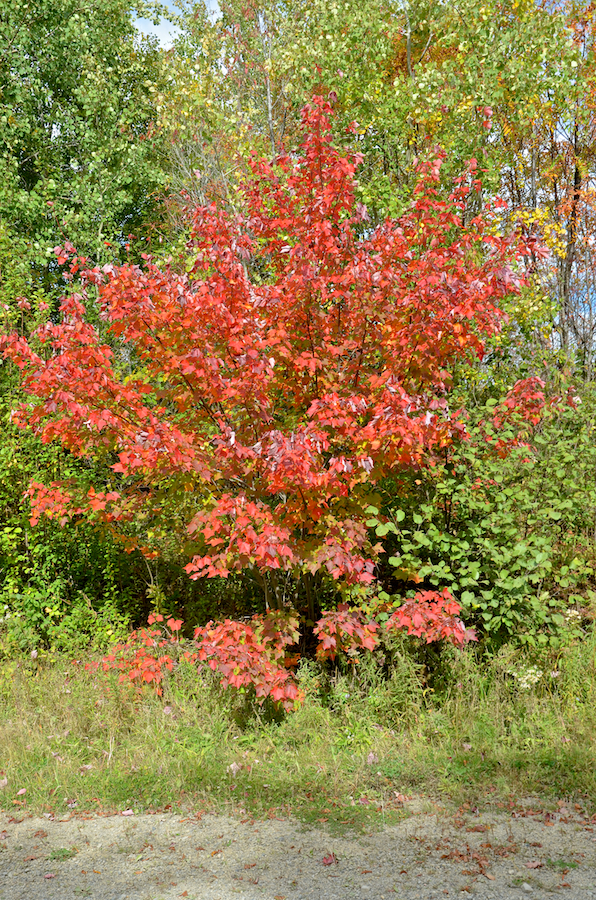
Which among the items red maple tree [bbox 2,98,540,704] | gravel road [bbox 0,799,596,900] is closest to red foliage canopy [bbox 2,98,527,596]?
red maple tree [bbox 2,98,540,704]

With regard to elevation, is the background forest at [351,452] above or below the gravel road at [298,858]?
above

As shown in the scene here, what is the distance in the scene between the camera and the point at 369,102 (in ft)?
30.5

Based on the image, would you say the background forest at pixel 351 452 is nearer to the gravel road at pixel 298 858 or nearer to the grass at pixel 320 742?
the grass at pixel 320 742

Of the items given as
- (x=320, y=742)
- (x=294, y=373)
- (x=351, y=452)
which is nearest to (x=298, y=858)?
(x=320, y=742)

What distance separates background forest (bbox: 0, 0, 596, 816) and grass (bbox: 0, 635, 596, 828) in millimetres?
51

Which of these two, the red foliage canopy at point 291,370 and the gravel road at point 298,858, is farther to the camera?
the red foliage canopy at point 291,370

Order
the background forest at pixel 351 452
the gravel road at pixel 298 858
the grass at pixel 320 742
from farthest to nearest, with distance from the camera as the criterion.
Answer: the background forest at pixel 351 452
the grass at pixel 320 742
the gravel road at pixel 298 858

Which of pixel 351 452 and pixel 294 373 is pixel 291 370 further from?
pixel 351 452

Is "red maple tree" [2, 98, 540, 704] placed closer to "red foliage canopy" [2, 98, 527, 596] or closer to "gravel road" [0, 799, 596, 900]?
"red foliage canopy" [2, 98, 527, 596]

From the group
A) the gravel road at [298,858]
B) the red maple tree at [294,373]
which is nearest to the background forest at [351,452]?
the red maple tree at [294,373]

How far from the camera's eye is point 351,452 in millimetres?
5410

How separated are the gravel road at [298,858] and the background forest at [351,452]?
52 cm

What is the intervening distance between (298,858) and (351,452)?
2.77 metres

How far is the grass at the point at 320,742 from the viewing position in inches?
177
